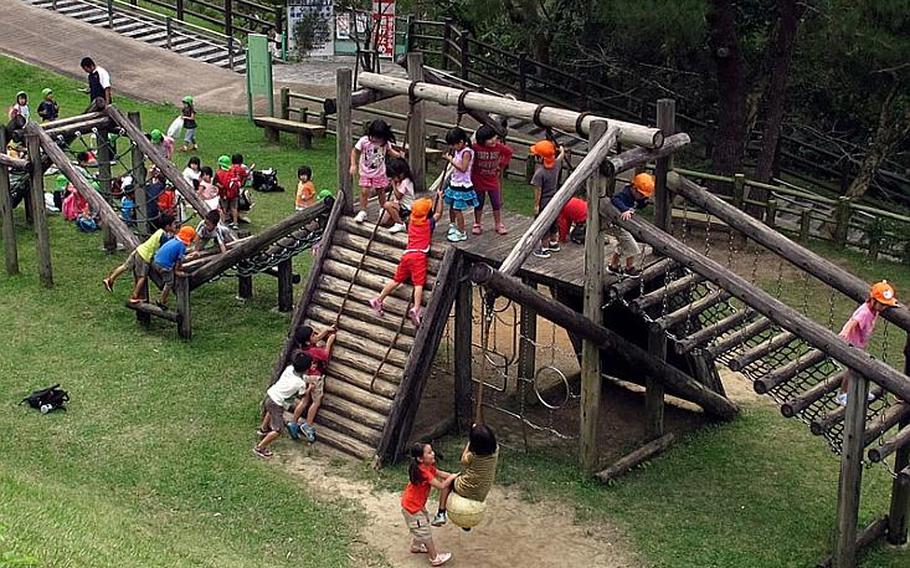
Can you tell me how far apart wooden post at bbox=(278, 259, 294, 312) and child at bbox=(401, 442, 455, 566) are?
5.88 metres

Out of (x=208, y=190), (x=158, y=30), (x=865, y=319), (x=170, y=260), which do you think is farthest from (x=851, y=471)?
(x=158, y=30)

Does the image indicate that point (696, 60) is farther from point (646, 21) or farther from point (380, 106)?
point (380, 106)

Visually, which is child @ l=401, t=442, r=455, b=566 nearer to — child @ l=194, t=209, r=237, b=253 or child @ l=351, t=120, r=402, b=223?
child @ l=351, t=120, r=402, b=223

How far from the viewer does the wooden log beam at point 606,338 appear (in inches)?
400

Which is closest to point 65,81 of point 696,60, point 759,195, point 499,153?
point 696,60

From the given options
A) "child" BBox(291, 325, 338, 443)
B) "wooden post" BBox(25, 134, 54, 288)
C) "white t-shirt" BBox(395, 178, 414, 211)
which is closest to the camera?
"child" BBox(291, 325, 338, 443)

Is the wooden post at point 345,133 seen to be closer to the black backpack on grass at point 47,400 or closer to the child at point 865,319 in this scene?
the black backpack on grass at point 47,400

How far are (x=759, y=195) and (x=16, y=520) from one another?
14608 millimetres

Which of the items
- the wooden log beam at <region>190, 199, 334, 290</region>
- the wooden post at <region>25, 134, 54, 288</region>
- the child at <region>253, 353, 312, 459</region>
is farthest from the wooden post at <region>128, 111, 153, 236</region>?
the child at <region>253, 353, 312, 459</region>

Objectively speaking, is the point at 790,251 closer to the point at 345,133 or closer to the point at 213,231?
the point at 345,133

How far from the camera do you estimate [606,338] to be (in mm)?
11219

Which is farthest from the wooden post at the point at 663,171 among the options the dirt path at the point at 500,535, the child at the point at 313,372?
the child at the point at 313,372

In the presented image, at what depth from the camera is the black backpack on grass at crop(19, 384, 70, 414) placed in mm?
11984

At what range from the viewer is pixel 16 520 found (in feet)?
27.9
